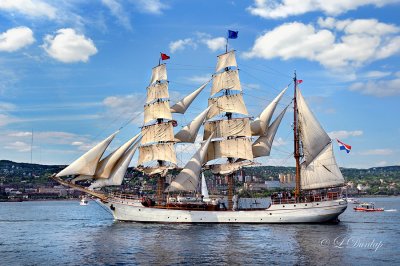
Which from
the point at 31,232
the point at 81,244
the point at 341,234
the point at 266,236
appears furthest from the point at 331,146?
the point at 31,232

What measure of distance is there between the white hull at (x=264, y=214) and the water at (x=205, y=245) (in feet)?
7.84

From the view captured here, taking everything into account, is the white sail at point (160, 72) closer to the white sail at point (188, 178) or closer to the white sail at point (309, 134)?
the white sail at point (188, 178)

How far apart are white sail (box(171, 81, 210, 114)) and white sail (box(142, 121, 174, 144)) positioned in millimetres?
2361

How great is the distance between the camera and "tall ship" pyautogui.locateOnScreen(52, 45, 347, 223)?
63375 mm

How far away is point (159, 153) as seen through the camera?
71438 mm

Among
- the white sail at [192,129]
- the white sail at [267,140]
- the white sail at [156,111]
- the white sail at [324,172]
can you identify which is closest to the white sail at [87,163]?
the white sail at [156,111]

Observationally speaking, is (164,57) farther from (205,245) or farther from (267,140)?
(205,245)

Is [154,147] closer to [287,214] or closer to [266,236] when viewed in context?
[287,214]

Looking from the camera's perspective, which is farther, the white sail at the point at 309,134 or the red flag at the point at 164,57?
the red flag at the point at 164,57

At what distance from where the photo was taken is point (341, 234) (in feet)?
170

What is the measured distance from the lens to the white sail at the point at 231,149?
70.0 meters

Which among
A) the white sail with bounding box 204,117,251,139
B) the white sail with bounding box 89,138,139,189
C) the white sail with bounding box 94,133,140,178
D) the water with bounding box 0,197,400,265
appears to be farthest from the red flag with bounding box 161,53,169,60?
the water with bounding box 0,197,400,265

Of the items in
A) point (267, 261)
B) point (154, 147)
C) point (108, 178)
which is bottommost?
point (267, 261)

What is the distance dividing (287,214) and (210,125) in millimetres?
18809
